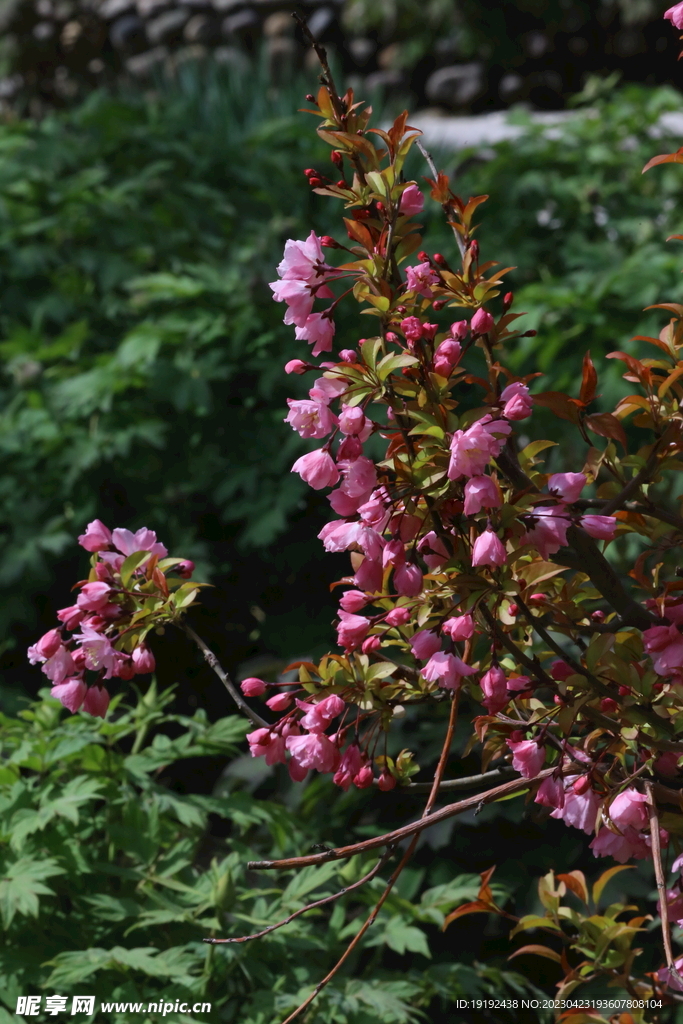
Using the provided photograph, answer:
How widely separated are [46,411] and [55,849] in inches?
55.5

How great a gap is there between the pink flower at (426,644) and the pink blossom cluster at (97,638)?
317 millimetres

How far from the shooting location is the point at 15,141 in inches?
134

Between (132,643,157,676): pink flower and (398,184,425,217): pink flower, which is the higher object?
(398,184,425,217): pink flower

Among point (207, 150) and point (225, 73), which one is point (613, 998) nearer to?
point (207, 150)

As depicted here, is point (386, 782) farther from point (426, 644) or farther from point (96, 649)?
point (96, 649)

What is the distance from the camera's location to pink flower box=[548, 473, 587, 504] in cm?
99

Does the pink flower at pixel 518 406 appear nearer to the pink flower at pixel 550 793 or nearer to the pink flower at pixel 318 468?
the pink flower at pixel 318 468

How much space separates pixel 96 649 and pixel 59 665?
0.20ft

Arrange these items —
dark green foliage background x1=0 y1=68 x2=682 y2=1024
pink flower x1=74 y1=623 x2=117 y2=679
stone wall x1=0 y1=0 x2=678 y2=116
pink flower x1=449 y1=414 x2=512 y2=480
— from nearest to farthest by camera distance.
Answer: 1. pink flower x1=449 y1=414 x2=512 y2=480
2. pink flower x1=74 y1=623 x2=117 y2=679
3. dark green foliage background x1=0 y1=68 x2=682 y2=1024
4. stone wall x1=0 y1=0 x2=678 y2=116

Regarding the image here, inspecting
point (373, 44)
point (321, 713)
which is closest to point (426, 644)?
point (321, 713)

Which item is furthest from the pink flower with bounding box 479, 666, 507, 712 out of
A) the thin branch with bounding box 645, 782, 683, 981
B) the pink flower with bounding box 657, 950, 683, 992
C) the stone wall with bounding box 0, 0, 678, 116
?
the stone wall with bounding box 0, 0, 678, 116

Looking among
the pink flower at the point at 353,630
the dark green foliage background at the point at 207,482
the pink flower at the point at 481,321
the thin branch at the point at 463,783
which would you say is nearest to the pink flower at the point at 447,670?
the pink flower at the point at 353,630

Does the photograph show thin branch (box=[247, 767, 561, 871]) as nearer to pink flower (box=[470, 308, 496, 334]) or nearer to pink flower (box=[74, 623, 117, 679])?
pink flower (box=[74, 623, 117, 679])

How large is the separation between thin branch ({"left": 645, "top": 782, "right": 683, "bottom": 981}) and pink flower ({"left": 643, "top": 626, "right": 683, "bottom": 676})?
5.8 inches
